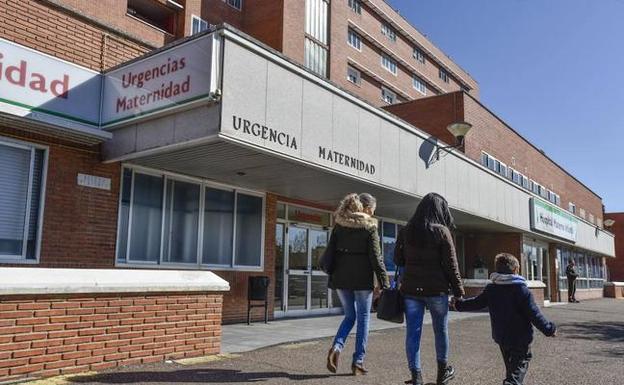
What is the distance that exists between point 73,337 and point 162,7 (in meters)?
23.0

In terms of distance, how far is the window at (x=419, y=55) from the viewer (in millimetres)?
48503

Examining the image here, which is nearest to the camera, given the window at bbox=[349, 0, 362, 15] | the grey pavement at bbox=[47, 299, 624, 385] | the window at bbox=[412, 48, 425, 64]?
the grey pavement at bbox=[47, 299, 624, 385]

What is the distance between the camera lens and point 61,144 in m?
8.57

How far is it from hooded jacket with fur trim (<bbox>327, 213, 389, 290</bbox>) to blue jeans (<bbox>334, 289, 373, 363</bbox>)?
0.30 ft

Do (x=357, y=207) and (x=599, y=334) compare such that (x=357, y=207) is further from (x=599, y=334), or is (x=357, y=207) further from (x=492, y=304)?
(x=599, y=334)

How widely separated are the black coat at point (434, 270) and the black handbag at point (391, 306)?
0.18m

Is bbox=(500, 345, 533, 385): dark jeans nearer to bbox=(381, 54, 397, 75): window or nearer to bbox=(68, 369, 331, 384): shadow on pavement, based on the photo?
bbox=(68, 369, 331, 384): shadow on pavement

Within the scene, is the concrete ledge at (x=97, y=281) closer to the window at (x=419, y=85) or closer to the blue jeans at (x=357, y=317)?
the blue jeans at (x=357, y=317)

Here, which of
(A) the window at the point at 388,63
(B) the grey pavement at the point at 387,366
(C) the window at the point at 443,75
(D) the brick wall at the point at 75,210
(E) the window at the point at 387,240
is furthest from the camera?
(C) the window at the point at 443,75

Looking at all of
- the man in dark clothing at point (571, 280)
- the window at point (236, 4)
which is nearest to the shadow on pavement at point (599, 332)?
the man in dark clothing at point (571, 280)

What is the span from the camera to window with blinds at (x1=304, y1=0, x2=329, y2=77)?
1201 inches

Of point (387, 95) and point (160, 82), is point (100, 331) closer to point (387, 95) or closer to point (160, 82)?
point (160, 82)

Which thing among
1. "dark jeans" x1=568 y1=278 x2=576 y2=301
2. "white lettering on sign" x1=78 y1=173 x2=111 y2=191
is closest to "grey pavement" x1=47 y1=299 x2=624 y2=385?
"white lettering on sign" x1=78 y1=173 x2=111 y2=191

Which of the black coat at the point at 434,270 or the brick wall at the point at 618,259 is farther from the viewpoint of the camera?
the brick wall at the point at 618,259
